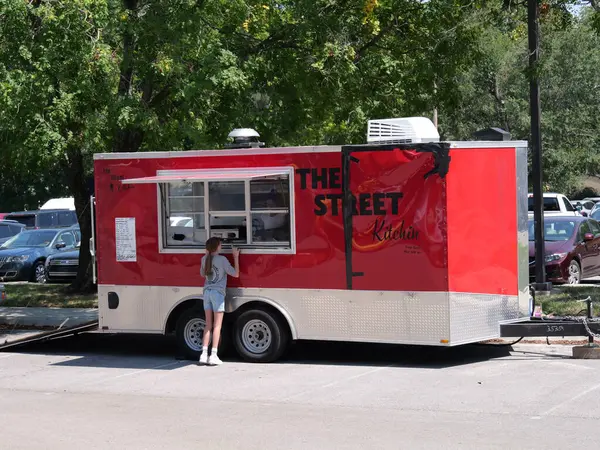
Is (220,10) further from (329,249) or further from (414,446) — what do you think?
(414,446)

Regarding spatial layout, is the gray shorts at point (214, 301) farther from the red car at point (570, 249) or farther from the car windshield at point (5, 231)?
the car windshield at point (5, 231)

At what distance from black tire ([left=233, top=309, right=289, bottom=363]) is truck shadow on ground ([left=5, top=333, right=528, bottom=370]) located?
0.30 meters

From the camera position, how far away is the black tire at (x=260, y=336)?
11.8m

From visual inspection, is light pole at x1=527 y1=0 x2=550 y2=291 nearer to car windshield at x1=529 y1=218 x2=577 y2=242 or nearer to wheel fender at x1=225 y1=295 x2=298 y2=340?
car windshield at x1=529 y1=218 x2=577 y2=242

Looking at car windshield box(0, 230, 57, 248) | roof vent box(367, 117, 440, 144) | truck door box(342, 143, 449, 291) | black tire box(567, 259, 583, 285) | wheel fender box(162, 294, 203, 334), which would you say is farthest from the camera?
car windshield box(0, 230, 57, 248)

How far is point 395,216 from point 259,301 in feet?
6.89

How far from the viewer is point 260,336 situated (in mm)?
12078

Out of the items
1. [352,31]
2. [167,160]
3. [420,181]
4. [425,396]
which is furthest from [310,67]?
[425,396]

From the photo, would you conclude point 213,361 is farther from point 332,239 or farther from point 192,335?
point 332,239

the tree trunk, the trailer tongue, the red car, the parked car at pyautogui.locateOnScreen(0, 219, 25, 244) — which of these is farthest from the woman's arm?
the parked car at pyautogui.locateOnScreen(0, 219, 25, 244)

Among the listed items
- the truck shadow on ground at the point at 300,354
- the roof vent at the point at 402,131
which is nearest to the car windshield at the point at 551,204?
the truck shadow on ground at the point at 300,354

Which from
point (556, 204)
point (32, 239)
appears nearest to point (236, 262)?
point (32, 239)

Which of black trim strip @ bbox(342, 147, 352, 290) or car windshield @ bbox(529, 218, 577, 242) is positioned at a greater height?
black trim strip @ bbox(342, 147, 352, 290)

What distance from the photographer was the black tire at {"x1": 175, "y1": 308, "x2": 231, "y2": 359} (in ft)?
40.3
